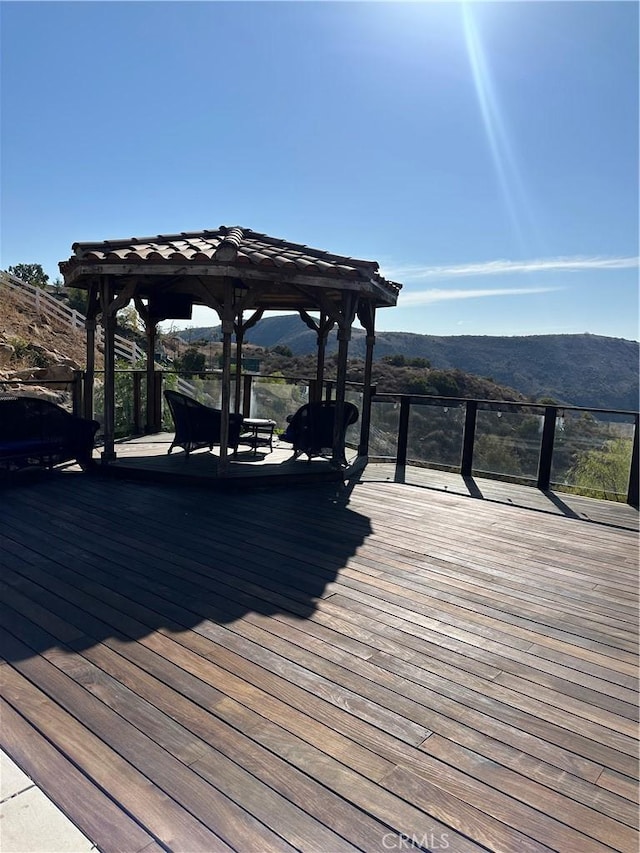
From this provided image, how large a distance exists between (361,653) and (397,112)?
8.33 m

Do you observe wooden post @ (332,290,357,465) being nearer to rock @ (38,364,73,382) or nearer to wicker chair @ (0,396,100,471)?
wicker chair @ (0,396,100,471)

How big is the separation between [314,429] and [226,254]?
2.48 metres

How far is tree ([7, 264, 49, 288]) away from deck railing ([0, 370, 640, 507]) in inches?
1088

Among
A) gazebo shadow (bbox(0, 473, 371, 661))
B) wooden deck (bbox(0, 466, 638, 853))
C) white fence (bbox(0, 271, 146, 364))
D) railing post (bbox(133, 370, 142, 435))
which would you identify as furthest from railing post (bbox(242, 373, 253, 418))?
white fence (bbox(0, 271, 146, 364))

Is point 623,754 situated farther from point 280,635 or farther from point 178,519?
point 178,519

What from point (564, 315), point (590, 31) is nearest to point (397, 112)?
point (590, 31)

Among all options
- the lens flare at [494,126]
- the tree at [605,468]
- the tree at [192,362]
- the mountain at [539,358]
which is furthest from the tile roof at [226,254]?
the mountain at [539,358]

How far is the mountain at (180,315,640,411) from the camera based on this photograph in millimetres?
45625

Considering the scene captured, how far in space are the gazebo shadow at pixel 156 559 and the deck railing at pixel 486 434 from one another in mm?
1967

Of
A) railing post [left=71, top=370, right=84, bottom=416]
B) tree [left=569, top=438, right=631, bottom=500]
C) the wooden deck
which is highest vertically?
railing post [left=71, top=370, right=84, bottom=416]

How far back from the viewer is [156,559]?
11.6ft

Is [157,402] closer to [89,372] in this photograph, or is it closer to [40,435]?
[89,372]

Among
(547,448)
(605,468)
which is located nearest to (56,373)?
(547,448)

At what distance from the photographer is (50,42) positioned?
6434 mm
